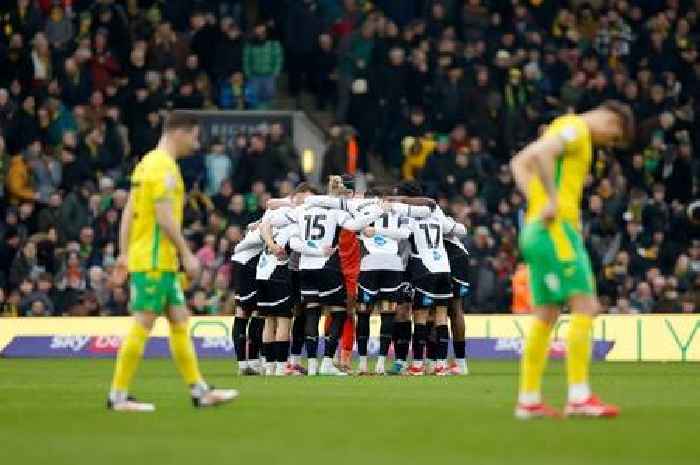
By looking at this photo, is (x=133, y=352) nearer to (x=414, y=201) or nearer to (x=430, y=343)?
(x=414, y=201)

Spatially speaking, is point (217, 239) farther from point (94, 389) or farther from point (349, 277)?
point (94, 389)

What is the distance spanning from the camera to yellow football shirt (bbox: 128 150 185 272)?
55.4ft

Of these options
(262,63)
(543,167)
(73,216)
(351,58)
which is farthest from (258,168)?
(543,167)

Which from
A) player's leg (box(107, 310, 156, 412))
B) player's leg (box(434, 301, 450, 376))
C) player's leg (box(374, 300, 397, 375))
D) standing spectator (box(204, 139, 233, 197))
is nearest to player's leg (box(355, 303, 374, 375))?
→ player's leg (box(374, 300, 397, 375))

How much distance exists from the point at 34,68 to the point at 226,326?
237 inches

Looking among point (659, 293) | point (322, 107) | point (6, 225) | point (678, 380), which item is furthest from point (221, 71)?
point (678, 380)

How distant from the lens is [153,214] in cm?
1694

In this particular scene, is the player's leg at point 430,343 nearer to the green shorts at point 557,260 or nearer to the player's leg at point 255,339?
the player's leg at point 255,339

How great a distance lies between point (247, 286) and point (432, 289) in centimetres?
218

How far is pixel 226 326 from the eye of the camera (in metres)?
33.8

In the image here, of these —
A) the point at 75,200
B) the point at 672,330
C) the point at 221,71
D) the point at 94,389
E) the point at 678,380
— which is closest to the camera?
the point at 94,389

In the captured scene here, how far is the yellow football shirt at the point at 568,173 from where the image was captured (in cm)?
1564

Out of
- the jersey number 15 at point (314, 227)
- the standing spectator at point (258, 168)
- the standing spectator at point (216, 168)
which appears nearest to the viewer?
the jersey number 15 at point (314, 227)

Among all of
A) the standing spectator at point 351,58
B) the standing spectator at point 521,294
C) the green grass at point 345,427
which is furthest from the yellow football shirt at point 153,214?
the standing spectator at point 351,58
